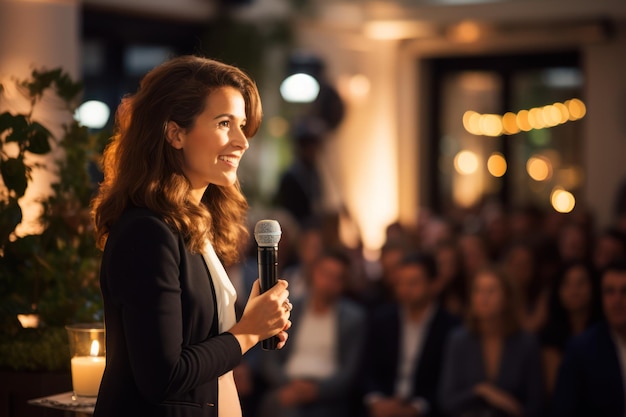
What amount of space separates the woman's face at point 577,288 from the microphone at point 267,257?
3.38 metres

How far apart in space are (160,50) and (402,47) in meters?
3.16

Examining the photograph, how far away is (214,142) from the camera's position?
1.87m

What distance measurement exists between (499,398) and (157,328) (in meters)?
3.21

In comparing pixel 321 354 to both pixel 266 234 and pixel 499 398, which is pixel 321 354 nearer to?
pixel 499 398

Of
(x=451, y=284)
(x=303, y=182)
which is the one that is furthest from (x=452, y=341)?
(x=303, y=182)

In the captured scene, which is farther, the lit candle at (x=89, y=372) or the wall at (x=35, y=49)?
the wall at (x=35, y=49)

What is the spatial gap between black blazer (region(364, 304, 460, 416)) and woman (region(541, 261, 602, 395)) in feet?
1.62

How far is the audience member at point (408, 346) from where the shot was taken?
16.7 ft

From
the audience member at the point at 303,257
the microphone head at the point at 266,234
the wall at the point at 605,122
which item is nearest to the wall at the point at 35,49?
the microphone head at the point at 266,234

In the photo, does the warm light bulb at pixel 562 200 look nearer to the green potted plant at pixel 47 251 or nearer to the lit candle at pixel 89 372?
the green potted plant at pixel 47 251

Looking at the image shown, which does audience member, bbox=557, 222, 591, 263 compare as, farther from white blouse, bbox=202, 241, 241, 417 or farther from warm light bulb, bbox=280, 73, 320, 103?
white blouse, bbox=202, 241, 241, 417

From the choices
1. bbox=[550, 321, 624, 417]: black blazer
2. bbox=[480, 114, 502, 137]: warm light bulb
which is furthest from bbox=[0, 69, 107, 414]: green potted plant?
bbox=[480, 114, 502, 137]: warm light bulb

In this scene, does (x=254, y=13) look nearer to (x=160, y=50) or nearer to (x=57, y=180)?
(x=160, y=50)

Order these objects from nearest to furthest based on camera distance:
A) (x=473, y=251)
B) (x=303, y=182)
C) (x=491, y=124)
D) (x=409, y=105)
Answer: (x=473, y=251) → (x=303, y=182) → (x=491, y=124) → (x=409, y=105)
